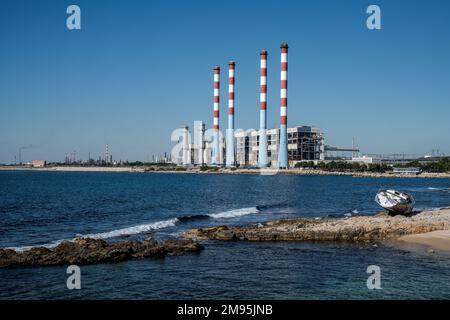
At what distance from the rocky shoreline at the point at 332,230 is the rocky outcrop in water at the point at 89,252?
3586mm

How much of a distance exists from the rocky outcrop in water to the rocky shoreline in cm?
359

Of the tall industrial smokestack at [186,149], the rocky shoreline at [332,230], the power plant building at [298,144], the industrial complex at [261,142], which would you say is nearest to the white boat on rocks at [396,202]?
the rocky shoreline at [332,230]

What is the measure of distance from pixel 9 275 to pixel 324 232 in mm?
13686

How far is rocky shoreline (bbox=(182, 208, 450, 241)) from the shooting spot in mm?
21828

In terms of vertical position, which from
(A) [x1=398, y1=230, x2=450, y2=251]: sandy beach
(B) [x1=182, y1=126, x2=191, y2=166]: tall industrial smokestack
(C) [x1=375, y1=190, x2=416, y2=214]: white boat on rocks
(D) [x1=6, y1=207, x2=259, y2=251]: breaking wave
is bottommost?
(D) [x1=6, y1=207, x2=259, y2=251]: breaking wave

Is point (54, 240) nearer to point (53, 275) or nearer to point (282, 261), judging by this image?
point (53, 275)

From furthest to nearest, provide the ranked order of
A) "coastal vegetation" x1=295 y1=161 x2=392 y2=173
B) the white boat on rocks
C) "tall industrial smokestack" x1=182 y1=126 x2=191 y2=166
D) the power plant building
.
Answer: "tall industrial smokestack" x1=182 y1=126 x2=191 y2=166 → the power plant building → "coastal vegetation" x1=295 y1=161 x2=392 y2=173 → the white boat on rocks

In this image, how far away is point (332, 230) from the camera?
22828 millimetres

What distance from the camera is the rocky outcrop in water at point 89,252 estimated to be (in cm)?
1580

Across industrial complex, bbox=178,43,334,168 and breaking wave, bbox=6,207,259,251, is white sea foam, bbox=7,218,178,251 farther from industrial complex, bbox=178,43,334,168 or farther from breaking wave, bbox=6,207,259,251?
industrial complex, bbox=178,43,334,168

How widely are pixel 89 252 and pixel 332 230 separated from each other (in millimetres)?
11637

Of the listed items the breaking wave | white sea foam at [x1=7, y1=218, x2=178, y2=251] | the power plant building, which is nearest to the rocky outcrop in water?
the breaking wave

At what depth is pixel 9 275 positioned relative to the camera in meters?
14.3

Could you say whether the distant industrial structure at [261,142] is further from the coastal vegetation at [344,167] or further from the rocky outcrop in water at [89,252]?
the rocky outcrop in water at [89,252]
